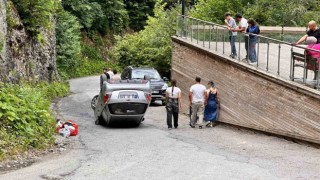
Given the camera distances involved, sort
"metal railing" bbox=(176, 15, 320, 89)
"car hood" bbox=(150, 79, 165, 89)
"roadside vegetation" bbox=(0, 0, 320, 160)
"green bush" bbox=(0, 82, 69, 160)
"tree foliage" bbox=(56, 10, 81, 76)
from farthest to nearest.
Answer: "tree foliage" bbox=(56, 10, 81, 76) → "car hood" bbox=(150, 79, 165, 89) → "metal railing" bbox=(176, 15, 320, 89) → "roadside vegetation" bbox=(0, 0, 320, 160) → "green bush" bbox=(0, 82, 69, 160)

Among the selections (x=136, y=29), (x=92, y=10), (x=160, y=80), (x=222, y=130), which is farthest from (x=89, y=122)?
(x=136, y=29)

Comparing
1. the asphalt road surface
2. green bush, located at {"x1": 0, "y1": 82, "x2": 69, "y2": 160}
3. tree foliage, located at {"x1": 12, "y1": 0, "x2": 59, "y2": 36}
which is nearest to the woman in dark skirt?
the asphalt road surface

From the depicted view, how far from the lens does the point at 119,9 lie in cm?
6906

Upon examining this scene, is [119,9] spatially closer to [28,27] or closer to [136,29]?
[136,29]

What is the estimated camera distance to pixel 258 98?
17031mm

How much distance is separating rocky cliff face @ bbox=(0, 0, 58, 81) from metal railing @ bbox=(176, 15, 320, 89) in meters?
7.67

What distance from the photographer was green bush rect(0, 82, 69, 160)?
1198cm

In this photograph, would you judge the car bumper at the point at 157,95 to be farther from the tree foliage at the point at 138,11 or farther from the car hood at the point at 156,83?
the tree foliage at the point at 138,11

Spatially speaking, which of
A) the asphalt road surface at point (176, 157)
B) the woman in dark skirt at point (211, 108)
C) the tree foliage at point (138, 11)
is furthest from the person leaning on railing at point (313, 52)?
the tree foliage at point (138, 11)

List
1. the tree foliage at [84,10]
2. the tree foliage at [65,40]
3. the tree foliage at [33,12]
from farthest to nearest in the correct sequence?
the tree foliage at [84,10] → the tree foliage at [65,40] → the tree foliage at [33,12]

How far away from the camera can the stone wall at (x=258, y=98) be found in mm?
14305

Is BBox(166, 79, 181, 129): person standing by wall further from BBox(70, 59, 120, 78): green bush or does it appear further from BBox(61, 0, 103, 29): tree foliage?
BBox(61, 0, 103, 29): tree foliage

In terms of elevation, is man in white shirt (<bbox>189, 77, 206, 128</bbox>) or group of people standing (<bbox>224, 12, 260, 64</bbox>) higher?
group of people standing (<bbox>224, 12, 260, 64</bbox>)

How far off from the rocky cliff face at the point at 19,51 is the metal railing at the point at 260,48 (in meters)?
7.67
